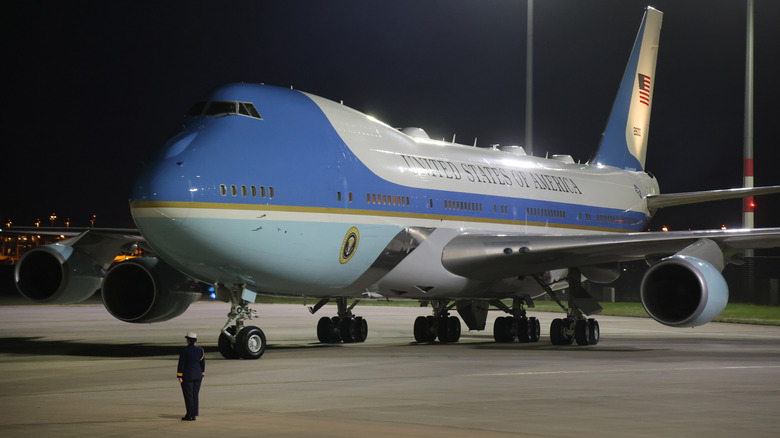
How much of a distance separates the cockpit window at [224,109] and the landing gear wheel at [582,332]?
9.76m

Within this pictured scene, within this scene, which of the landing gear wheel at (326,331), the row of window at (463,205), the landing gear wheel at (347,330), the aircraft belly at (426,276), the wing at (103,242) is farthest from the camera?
the landing gear wheel at (347,330)

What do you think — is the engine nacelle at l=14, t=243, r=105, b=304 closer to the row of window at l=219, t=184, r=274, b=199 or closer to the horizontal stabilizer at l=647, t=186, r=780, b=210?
the row of window at l=219, t=184, r=274, b=199

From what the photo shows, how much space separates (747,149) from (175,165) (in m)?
25.5

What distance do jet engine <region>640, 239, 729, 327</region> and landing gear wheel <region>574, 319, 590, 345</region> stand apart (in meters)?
4.25

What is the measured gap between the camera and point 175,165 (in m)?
16.4

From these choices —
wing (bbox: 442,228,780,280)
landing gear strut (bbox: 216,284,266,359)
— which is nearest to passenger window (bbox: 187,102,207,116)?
landing gear strut (bbox: 216,284,266,359)

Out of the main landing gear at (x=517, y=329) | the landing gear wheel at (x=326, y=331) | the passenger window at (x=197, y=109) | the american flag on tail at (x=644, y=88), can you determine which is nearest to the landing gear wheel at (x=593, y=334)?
the main landing gear at (x=517, y=329)

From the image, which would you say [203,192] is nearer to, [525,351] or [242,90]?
[242,90]

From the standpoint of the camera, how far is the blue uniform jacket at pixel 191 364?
34.9 feet

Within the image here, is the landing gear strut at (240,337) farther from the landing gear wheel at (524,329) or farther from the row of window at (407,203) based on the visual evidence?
the landing gear wheel at (524,329)

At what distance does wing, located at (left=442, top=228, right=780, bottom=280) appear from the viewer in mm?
20234

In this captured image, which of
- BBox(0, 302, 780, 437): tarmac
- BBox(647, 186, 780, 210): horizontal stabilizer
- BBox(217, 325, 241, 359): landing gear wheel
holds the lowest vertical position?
BBox(0, 302, 780, 437): tarmac

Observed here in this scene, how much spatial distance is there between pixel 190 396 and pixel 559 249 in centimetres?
1206

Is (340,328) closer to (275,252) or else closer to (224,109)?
(275,252)
